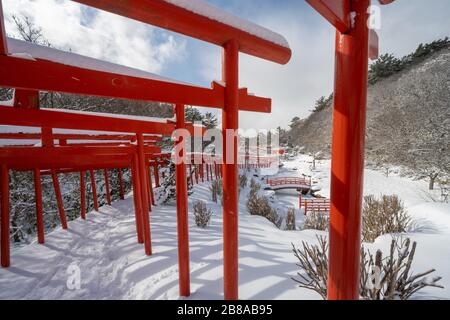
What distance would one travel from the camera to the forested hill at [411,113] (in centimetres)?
1322

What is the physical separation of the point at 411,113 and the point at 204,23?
26621 millimetres

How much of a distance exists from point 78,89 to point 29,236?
1313 centimetres

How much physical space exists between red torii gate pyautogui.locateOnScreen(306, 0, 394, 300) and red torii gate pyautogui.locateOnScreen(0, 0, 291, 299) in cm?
63

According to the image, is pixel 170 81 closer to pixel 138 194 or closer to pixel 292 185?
pixel 138 194

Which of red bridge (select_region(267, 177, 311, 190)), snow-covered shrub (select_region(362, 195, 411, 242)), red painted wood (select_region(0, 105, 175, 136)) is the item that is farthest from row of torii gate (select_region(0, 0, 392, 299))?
red bridge (select_region(267, 177, 311, 190))

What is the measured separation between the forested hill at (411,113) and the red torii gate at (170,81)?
15.0 meters

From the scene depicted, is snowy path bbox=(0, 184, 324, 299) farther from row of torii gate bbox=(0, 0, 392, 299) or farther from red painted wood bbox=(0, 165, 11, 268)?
row of torii gate bbox=(0, 0, 392, 299)

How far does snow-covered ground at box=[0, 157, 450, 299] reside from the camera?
3055 mm

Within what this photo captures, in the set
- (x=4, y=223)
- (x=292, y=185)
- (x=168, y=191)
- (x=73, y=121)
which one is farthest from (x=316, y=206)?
(x=4, y=223)

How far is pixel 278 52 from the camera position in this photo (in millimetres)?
1919

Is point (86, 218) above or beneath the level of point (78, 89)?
beneath

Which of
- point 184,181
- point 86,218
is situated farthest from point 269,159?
point 184,181

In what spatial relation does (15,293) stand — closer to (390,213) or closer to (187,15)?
(187,15)

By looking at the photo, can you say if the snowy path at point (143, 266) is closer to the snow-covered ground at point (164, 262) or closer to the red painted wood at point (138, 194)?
the snow-covered ground at point (164, 262)
